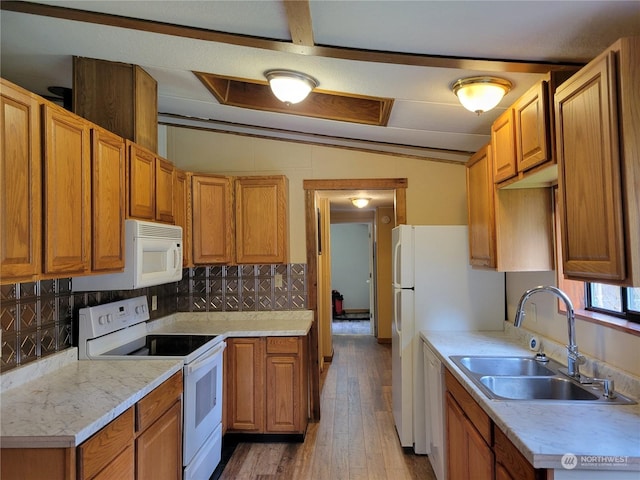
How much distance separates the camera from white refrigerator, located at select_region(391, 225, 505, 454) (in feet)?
9.49

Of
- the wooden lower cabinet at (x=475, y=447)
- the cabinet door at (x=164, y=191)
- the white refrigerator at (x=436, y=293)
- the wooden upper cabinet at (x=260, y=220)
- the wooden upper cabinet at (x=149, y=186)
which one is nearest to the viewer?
the wooden lower cabinet at (x=475, y=447)

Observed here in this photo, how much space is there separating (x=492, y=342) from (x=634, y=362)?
98cm

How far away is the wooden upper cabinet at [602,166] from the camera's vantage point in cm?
119

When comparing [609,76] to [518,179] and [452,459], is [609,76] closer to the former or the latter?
[518,179]

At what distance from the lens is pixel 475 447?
1.75m

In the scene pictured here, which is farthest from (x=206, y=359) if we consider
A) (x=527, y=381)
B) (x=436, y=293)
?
(x=527, y=381)

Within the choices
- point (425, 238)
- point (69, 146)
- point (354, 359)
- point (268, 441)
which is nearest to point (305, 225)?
point (425, 238)

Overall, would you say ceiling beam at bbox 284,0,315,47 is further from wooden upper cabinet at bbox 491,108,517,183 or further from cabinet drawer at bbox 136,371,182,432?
cabinet drawer at bbox 136,371,182,432

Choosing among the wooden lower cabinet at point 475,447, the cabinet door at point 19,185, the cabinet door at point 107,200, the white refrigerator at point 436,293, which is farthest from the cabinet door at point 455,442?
the cabinet door at point 19,185

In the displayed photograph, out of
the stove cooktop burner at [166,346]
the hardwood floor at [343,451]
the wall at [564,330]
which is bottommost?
the hardwood floor at [343,451]

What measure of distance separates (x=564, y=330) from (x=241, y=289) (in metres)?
2.49

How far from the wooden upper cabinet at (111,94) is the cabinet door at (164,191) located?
0.26 meters

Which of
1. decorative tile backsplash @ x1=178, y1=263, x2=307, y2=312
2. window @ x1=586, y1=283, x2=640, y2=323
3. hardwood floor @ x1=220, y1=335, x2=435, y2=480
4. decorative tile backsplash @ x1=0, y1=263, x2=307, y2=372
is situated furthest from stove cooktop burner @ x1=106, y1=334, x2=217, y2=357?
window @ x1=586, y1=283, x2=640, y2=323

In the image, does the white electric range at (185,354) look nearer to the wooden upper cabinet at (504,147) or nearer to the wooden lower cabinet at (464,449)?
the wooden lower cabinet at (464,449)
